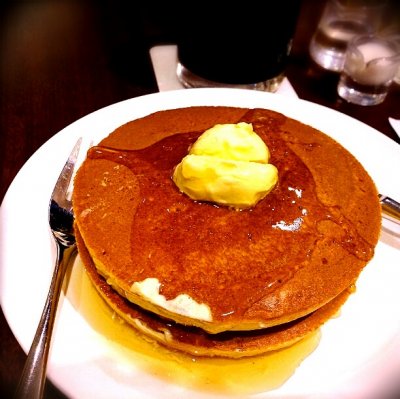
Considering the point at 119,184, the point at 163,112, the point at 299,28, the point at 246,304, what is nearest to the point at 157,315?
the point at 246,304

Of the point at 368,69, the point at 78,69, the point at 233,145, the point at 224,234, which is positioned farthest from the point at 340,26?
the point at 224,234

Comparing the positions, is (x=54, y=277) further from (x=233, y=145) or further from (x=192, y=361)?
(x=233, y=145)

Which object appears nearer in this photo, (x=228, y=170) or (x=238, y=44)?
(x=228, y=170)

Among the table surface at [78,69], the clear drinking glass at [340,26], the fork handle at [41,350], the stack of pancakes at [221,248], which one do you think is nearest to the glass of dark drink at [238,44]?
the table surface at [78,69]

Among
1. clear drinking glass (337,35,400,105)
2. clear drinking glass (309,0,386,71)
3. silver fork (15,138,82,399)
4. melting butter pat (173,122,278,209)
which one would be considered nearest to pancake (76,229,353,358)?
silver fork (15,138,82,399)

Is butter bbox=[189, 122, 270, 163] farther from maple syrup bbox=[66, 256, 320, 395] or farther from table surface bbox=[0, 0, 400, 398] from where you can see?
table surface bbox=[0, 0, 400, 398]

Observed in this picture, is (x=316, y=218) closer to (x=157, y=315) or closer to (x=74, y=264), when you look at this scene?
(x=157, y=315)

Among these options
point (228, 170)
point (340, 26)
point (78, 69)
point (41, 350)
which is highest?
point (228, 170)
